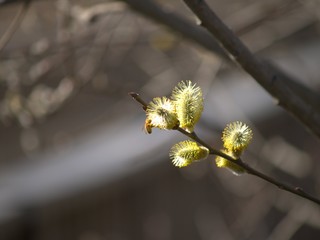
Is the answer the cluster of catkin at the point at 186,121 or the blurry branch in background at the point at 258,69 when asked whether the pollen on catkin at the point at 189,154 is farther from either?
the blurry branch in background at the point at 258,69

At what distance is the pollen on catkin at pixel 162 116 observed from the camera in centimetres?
114

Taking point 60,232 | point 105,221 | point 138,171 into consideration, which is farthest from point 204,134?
point 60,232

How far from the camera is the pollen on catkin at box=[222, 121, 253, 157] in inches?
46.9

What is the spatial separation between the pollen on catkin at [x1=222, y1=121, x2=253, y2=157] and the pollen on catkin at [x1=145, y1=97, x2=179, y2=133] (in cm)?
10

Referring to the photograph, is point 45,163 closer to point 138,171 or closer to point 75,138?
point 75,138

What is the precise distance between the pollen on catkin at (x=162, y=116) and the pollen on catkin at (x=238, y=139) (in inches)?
4.1

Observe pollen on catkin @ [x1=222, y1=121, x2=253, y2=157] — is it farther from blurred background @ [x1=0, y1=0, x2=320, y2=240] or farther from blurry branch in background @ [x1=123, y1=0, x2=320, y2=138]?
blurred background @ [x1=0, y1=0, x2=320, y2=240]

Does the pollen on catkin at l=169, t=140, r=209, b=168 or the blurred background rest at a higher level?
the blurred background

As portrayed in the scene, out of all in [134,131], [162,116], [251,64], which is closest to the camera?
[162,116]

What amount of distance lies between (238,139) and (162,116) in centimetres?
14

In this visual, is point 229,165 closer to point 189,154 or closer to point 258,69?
point 189,154

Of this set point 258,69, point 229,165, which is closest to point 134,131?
point 258,69

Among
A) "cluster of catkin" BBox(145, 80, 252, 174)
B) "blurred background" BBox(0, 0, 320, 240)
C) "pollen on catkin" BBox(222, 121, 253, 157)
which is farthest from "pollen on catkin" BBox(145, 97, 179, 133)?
"blurred background" BBox(0, 0, 320, 240)

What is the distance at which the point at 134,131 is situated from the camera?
468 cm
